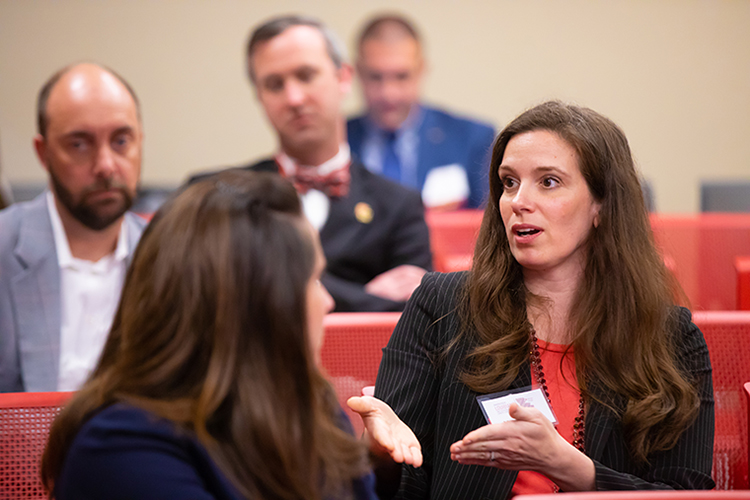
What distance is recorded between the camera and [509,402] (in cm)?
160

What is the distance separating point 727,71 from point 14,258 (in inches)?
209

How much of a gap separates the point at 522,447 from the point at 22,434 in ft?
3.61

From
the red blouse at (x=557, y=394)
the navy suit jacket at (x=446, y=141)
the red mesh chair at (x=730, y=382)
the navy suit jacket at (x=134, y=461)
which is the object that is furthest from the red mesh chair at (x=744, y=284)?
the navy suit jacket at (x=446, y=141)

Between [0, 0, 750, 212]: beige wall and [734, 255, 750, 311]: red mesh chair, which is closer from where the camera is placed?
[734, 255, 750, 311]: red mesh chair

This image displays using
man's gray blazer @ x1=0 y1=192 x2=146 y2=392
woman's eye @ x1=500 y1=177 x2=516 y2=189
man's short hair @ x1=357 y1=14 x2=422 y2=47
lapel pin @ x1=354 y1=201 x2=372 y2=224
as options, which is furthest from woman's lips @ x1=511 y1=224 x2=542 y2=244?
man's short hair @ x1=357 y1=14 x2=422 y2=47

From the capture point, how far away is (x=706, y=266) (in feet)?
9.80

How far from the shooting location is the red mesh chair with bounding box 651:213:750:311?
2.95m

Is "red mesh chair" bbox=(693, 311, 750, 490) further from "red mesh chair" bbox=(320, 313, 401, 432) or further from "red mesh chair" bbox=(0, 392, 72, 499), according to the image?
"red mesh chair" bbox=(0, 392, 72, 499)

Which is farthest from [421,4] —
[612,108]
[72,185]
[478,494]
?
[478,494]

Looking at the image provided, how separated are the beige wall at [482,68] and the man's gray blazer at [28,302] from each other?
3437 millimetres

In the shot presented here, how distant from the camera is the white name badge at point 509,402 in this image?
1.57m

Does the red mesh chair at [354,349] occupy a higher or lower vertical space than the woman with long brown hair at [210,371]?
lower

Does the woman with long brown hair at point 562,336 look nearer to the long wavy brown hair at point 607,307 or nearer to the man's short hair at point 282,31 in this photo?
the long wavy brown hair at point 607,307

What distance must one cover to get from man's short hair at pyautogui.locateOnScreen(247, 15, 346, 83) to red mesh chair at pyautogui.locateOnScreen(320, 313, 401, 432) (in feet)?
4.69
